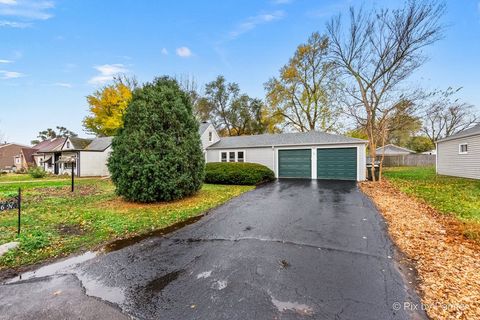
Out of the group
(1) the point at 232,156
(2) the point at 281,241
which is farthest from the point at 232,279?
(1) the point at 232,156

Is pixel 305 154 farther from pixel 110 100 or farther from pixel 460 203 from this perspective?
pixel 110 100

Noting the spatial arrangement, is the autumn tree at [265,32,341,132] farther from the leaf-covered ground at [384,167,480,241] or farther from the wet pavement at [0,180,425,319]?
the wet pavement at [0,180,425,319]

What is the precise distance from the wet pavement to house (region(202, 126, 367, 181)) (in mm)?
10080

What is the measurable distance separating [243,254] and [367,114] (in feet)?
50.0

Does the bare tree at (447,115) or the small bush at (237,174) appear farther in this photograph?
the small bush at (237,174)

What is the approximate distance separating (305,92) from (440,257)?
2653 cm

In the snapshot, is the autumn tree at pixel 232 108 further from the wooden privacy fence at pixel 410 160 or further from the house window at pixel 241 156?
the wooden privacy fence at pixel 410 160

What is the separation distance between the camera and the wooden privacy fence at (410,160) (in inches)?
1168

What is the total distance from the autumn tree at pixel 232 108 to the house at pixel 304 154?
14.1 m

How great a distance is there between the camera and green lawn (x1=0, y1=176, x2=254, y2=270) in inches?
179

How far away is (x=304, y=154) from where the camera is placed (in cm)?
1611

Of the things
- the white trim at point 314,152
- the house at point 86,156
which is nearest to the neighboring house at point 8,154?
the house at point 86,156

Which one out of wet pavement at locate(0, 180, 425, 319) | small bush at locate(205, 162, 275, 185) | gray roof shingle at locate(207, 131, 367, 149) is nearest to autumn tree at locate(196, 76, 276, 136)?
gray roof shingle at locate(207, 131, 367, 149)

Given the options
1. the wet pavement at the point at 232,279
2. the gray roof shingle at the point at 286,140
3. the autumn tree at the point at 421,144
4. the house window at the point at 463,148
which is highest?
the autumn tree at the point at 421,144
